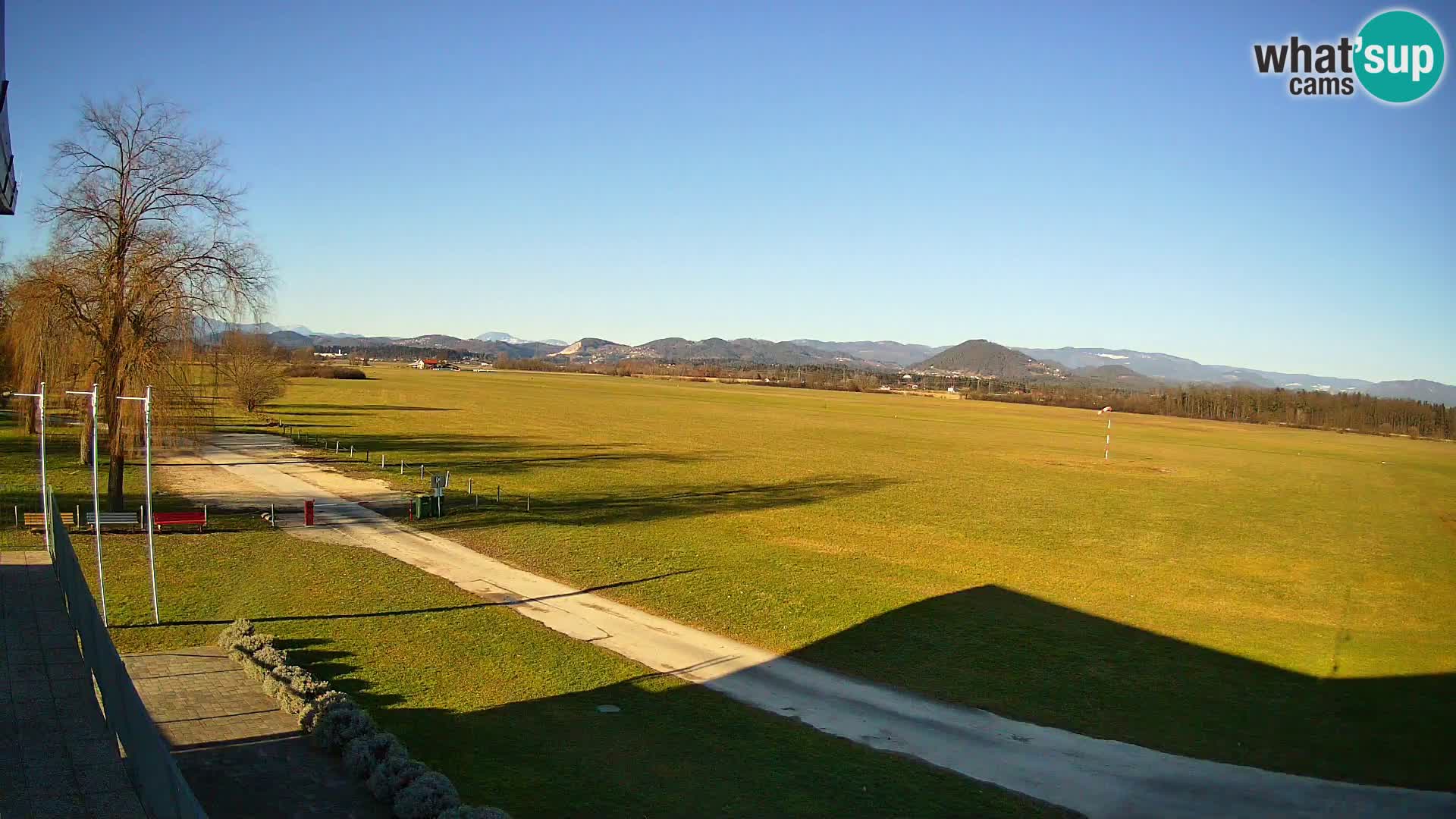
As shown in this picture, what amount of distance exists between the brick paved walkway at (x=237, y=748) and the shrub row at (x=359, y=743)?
5.9 inches

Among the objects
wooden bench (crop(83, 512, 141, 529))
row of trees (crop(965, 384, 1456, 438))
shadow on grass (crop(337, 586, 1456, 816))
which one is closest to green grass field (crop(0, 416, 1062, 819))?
shadow on grass (crop(337, 586, 1456, 816))

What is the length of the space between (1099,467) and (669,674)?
43263mm

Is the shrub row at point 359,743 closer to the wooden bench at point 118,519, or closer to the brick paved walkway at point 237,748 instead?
the brick paved walkway at point 237,748

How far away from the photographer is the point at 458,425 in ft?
206

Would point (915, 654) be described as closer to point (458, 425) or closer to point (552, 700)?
point (552, 700)

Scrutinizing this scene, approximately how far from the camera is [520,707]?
495 inches

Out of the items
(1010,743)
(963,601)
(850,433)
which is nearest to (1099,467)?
(850,433)

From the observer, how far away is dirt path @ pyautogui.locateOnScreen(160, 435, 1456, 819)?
10.7 metres

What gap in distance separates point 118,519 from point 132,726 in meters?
18.9

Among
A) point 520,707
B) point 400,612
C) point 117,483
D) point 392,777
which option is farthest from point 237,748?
point 117,483

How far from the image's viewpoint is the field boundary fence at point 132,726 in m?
6.04

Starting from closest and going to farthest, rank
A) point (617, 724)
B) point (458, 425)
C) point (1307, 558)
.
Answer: point (617, 724)
point (1307, 558)
point (458, 425)

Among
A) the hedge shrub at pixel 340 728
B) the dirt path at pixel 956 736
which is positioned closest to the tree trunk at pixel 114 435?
the dirt path at pixel 956 736

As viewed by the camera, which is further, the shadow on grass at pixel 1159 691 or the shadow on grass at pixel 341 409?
the shadow on grass at pixel 341 409
